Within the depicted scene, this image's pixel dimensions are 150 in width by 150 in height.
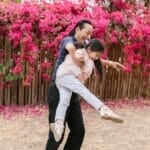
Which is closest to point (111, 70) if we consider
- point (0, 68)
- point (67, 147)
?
point (0, 68)

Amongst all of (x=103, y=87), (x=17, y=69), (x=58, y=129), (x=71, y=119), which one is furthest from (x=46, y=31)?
(x=58, y=129)

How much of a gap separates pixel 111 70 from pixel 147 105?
2.82 ft

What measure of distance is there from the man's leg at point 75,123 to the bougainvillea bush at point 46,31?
243 cm

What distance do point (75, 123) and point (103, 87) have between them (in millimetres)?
3296

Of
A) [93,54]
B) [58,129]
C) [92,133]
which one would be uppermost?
[93,54]

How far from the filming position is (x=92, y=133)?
6.22m

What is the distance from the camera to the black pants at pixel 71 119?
435cm

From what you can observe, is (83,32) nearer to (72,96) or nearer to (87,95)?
(72,96)

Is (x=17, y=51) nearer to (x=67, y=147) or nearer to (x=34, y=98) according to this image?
(x=34, y=98)

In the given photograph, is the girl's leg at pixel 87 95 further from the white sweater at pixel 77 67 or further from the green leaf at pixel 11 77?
the green leaf at pixel 11 77

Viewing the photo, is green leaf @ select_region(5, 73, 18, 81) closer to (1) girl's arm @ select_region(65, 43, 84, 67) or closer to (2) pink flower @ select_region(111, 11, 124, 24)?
(2) pink flower @ select_region(111, 11, 124, 24)

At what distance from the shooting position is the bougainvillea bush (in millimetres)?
6727

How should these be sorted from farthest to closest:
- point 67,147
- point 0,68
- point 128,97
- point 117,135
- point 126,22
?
point 128,97, point 126,22, point 0,68, point 117,135, point 67,147

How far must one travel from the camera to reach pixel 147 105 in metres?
7.79
